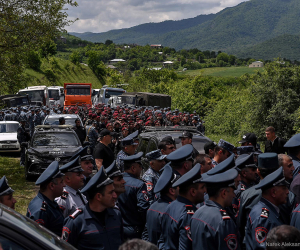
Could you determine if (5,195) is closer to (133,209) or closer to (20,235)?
(133,209)

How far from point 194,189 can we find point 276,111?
18.8 m

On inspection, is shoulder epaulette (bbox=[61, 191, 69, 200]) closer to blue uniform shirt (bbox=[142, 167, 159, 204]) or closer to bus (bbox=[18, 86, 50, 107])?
blue uniform shirt (bbox=[142, 167, 159, 204])

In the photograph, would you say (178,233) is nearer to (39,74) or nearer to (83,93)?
(83,93)

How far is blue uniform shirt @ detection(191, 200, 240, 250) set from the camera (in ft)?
12.0

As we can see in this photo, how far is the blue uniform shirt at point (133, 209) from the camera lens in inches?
214

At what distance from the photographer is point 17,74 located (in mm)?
16094

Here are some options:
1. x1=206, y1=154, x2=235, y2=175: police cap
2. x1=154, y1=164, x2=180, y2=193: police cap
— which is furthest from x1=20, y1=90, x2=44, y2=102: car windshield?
x1=206, y1=154, x2=235, y2=175: police cap

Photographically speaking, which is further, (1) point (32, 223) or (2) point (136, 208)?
(2) point (136, 208)

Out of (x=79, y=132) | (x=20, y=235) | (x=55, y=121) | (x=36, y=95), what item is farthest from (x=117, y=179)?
(x=36, y=95)

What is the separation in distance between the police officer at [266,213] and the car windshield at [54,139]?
10100mm

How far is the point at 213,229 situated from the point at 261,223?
48 cm

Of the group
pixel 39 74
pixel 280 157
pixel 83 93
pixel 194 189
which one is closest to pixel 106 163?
pixel 280 157

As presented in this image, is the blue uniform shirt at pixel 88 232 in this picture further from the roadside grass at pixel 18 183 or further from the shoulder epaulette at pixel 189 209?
the roadside grass at pixel 18 183

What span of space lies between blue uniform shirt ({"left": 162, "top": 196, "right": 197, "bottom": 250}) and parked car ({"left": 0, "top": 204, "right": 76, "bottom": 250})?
4.42 feet
